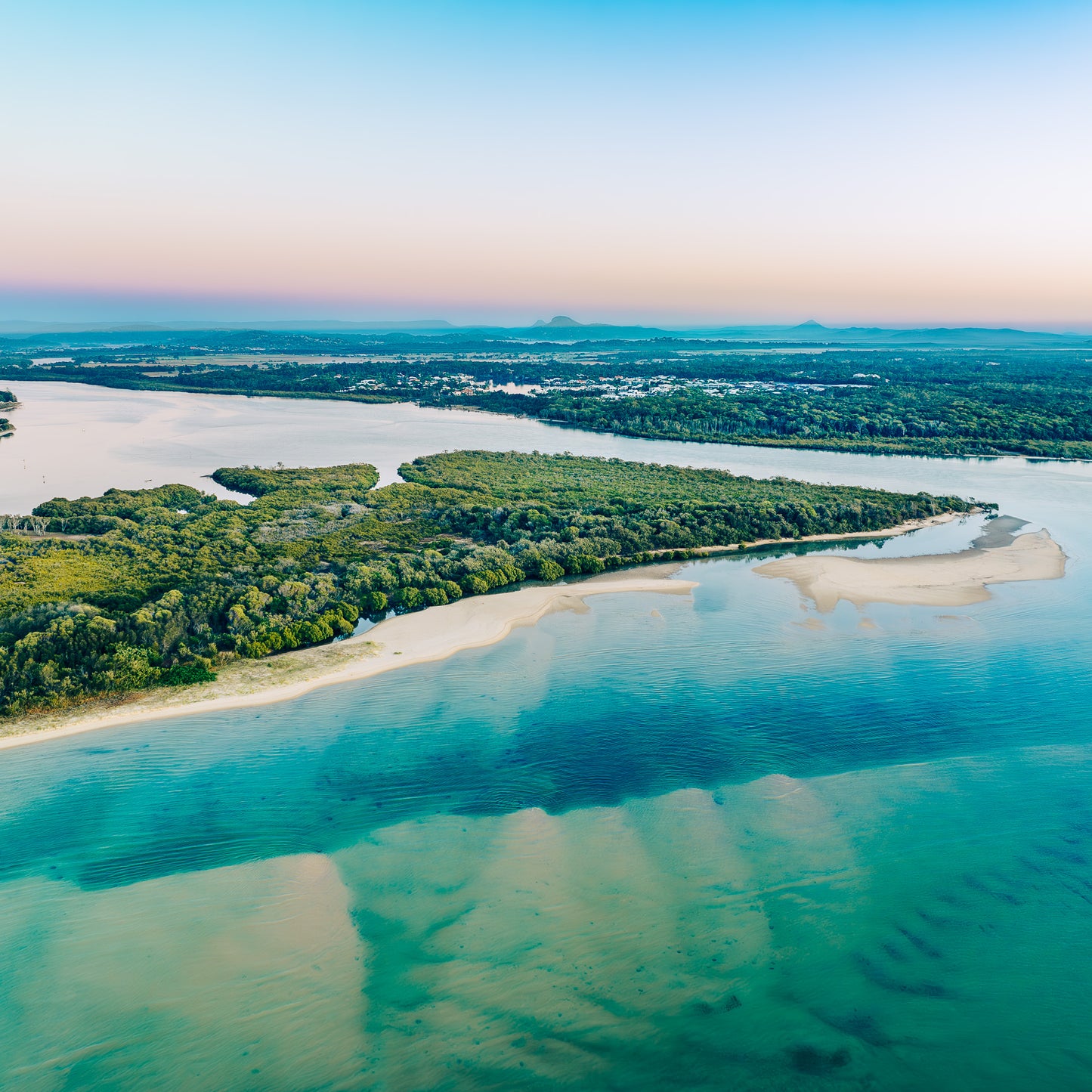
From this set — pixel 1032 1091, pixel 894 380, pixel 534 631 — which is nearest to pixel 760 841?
pixel 1032 1091

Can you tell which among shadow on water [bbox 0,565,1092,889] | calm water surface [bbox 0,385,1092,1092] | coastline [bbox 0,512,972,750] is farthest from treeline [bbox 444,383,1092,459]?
shadow on water [bbox 0,565,1092,889]

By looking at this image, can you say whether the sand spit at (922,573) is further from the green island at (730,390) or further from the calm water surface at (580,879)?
the green island at (730,390)

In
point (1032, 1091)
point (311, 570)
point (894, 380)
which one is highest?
point (894, 380)

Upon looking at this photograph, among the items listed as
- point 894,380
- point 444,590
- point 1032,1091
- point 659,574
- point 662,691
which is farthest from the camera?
point 894,380

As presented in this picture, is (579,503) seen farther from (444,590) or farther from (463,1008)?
(463,1008)

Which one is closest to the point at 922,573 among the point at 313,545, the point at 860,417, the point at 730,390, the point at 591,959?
the point at 591,959

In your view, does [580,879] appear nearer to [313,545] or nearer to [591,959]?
[591,959]
